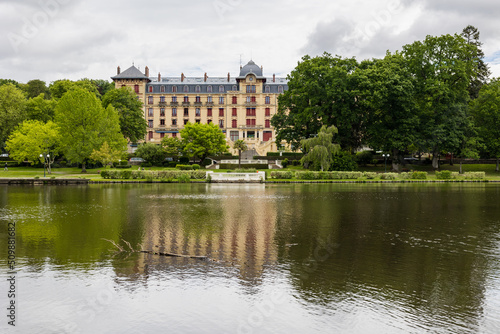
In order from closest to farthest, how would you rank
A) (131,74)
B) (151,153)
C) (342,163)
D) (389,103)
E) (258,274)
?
1. (258,274)
2. (342,163)
3. (389,103)
4. (151,153)
5. (131,74)

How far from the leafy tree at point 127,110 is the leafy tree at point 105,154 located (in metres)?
17.0

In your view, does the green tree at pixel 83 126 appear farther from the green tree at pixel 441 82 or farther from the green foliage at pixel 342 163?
the green tree at pixel 441 82

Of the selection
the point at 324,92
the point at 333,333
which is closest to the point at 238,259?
the point at 333,333

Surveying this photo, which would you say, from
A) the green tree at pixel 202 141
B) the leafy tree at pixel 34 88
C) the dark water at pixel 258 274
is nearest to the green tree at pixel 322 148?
the green tree at pixel 202 141

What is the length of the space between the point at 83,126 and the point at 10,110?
17.8m

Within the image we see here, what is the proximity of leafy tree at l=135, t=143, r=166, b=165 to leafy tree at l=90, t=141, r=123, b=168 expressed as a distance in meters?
12.3

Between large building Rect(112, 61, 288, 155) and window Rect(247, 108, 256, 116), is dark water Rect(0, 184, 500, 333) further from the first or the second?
window Rect(247, 108, 256, 116)

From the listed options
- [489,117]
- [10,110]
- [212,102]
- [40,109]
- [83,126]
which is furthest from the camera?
[212,102]

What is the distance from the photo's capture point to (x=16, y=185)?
159 ft

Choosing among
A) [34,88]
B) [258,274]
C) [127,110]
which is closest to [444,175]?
[258,274]

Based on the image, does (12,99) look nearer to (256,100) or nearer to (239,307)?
(256,100)

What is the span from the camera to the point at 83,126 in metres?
64.2

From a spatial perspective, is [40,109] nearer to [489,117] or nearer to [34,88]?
[34,88]

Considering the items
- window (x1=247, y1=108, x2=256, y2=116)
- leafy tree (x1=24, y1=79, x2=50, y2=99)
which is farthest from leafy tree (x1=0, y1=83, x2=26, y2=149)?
window (x1=247, y1=108, x2=256, y2=116)
